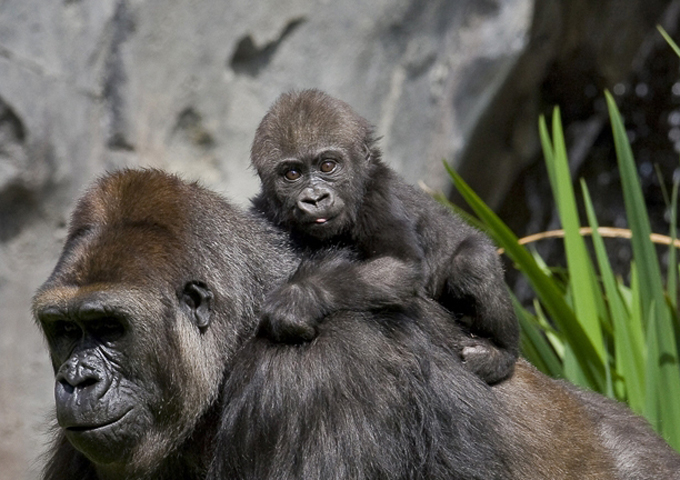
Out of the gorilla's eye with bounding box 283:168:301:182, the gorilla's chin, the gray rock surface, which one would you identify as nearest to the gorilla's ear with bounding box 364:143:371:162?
the gorilla's eye with bounding box 283:168:301:182

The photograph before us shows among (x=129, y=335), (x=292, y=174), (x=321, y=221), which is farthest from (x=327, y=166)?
(x=129, y=335)

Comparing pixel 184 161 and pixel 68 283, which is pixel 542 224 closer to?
pixel 184 161

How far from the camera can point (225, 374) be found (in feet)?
8.35

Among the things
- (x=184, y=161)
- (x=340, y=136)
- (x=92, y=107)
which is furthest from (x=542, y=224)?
(x=340, y=136)

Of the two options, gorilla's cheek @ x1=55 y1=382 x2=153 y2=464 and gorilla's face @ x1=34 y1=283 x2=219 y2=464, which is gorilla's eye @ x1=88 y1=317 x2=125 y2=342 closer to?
gorilla's face @ x1=34 y1=283 x2=219 y2=464

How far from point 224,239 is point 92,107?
3.40 metres

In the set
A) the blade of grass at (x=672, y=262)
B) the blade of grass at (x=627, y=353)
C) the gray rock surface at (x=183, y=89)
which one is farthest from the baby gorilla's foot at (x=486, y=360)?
the gray rock surface at (x=183, y=89)

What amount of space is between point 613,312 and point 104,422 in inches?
82.5

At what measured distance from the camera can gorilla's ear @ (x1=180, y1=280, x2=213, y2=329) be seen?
8.16 feet

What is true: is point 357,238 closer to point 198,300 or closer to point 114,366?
point 198,300

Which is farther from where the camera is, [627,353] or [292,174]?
[627,353]

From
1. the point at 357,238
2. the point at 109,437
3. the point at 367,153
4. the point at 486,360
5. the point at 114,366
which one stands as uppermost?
the point at 367,153

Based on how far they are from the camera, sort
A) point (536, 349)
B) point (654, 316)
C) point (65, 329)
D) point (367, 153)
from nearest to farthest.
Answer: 1. point (65, 329)
2. point (367, 153)
3. point (654, 316)
4. point (536, 349)

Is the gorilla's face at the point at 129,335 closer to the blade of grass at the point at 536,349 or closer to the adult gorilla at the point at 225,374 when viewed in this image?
the adult gorilla at the point at 225,374
